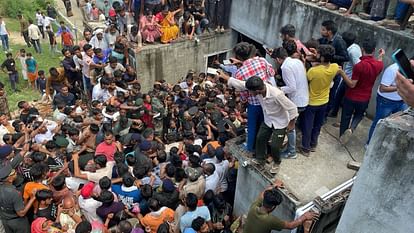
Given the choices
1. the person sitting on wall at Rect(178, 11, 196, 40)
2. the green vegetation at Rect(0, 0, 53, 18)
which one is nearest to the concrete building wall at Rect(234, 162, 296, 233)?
the person sitting on wall at Rect(178, 11, 196, 40)

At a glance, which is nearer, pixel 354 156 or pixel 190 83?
pixel 354 156

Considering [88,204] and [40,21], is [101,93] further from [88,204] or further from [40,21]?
[40,21]

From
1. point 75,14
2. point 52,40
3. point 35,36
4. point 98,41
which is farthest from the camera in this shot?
point 75,14

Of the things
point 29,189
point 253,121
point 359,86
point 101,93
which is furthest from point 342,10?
point 29,189

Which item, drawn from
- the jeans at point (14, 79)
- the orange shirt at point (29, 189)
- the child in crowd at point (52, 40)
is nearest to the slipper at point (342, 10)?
the orange shirt at point (29, 189)

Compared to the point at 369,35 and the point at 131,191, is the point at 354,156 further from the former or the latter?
the point at 131,191

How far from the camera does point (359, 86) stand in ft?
19.2

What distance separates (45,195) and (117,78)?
4305 millimetres

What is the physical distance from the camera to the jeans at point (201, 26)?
11.7 m

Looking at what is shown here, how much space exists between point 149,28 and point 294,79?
22.7ft

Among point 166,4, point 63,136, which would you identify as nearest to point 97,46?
point 166,4

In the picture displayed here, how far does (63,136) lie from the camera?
7.07 m

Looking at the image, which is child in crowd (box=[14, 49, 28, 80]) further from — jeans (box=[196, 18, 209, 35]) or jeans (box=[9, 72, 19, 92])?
jeans (box=[196, 18, 209, 35])

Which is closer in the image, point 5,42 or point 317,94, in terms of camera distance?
point 317,94
